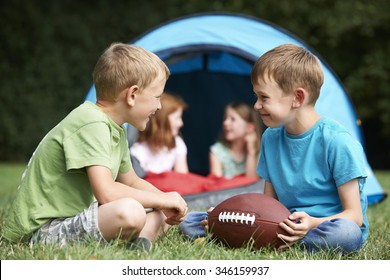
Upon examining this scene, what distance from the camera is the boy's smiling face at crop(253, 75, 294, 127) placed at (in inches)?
101

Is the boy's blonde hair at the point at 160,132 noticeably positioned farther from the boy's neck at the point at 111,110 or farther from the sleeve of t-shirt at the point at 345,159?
the sleeve of t-shirt at the point at 345,159

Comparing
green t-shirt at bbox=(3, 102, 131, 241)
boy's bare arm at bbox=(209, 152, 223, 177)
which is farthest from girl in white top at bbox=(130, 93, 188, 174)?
green t-shirt at bbox=(3, 102, 131, 241)

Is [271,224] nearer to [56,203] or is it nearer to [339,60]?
[56,203]

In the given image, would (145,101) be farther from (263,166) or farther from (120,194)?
(263,166)

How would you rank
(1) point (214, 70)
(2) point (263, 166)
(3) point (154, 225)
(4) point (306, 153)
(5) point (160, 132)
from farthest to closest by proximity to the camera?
1. (1) point (214, 70)
2. (5) point (160, 132)
3. (2) point (263, 166)
4. (4) point (306, 153)
5. (3) point (154, 225)

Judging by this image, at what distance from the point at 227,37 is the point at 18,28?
21.2ft

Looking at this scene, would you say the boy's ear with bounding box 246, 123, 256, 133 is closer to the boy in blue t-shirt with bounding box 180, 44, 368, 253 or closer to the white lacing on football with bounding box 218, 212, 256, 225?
the boy in blue t-shirt with bounding box 180, 44, 368, 253

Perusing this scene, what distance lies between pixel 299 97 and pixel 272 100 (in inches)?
4.7

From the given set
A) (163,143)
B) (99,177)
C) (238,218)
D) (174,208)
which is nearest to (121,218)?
(99,177)

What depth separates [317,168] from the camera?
2600mm

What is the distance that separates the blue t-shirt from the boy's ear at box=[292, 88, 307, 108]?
123 mm

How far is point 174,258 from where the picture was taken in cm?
214

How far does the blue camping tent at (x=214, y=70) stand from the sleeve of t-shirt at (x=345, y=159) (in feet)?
Result: 5.49
